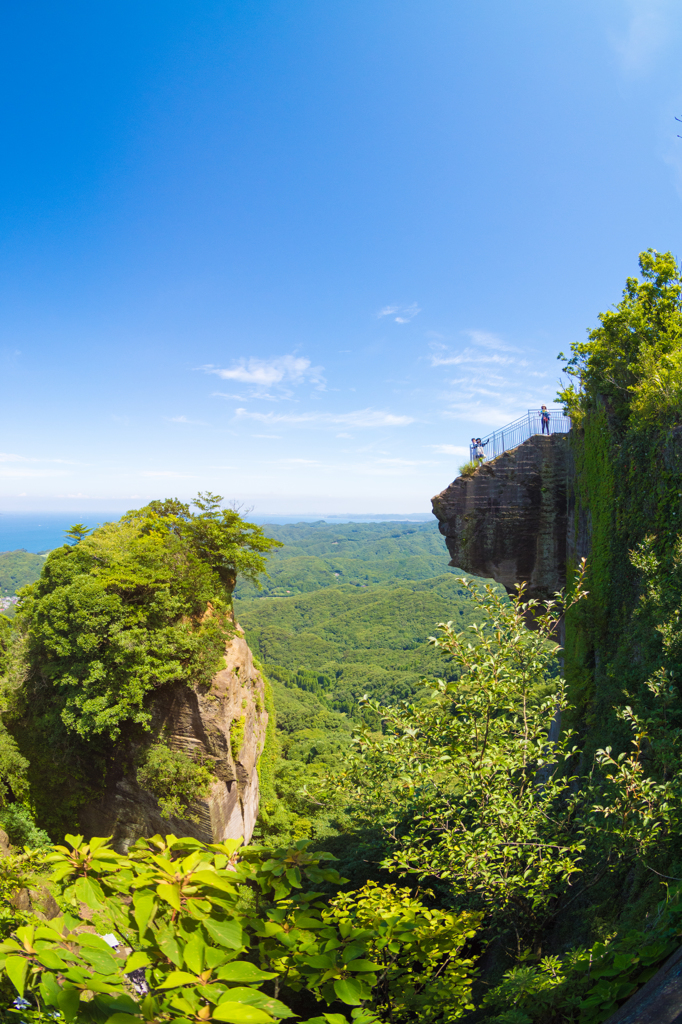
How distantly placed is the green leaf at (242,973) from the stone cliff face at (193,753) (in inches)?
592

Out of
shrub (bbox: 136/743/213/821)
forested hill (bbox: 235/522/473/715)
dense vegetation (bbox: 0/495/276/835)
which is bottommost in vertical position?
forested hill (bbox: 235/522/473/715)

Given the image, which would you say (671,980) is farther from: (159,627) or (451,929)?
(159,627)

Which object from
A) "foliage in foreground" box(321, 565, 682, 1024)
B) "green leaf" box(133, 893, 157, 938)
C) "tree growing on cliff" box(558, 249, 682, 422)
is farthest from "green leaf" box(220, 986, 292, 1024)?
"tree growing on cliff" box(558, 249, 682, 422)

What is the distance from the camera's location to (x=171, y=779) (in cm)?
1479

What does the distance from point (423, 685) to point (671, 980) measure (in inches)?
113

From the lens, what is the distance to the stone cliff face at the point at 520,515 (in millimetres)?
17109

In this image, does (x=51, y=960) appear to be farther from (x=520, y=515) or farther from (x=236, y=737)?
(x=520, y=515)

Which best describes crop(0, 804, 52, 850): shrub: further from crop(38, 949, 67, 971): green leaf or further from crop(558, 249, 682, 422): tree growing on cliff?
crop(558, 249, 682, 422): tree growing on cliff

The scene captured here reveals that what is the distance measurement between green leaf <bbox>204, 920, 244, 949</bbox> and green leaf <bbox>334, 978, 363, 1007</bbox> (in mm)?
415

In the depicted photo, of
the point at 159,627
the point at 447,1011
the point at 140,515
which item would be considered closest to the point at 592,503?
the point at 447,1011

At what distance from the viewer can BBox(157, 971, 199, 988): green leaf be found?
152 centimetres

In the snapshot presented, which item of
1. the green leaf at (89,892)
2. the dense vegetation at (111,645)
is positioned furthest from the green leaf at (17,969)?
the dense vegetation at (111,645)

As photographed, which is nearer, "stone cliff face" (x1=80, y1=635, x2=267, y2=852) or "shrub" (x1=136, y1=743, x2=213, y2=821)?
"shrub" (x1=136, y1=743, x2=213, y2=821)

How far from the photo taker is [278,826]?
2030 centimetres
